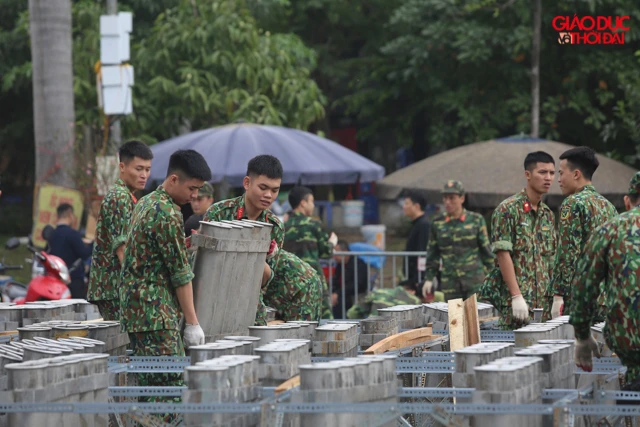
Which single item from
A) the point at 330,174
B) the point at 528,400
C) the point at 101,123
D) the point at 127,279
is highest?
the point at 101,123

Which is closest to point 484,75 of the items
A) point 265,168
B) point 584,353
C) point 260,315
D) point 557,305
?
point 557,305

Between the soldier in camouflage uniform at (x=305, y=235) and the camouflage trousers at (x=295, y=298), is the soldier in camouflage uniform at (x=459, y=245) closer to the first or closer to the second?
the soldier in camouflage uniform at (x=305, y=235)

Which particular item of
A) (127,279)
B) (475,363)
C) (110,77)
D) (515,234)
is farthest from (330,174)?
(475,363)

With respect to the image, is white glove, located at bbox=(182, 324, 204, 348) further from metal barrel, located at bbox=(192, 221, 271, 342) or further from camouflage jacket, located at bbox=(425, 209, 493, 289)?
camouflage jacket, located at bbox=(425, 209, 493, 289)

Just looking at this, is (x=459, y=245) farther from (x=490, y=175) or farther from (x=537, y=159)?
(x=490, y=175)

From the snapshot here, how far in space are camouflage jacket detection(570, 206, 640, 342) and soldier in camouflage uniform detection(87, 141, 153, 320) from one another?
367cm

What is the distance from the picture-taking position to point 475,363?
5707 millimetres

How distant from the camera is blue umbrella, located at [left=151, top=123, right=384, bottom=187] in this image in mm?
14711

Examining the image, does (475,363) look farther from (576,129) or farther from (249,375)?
(576,129)

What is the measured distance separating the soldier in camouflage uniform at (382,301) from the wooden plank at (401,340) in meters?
4.64

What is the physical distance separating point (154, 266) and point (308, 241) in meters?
5.22

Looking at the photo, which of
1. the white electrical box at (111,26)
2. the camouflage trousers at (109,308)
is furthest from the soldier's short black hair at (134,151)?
the white electrical box at (111,26)

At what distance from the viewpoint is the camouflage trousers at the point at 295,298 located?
8453 millimetres

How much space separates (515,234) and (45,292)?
20.4 feet
